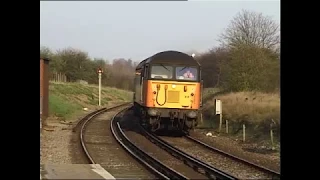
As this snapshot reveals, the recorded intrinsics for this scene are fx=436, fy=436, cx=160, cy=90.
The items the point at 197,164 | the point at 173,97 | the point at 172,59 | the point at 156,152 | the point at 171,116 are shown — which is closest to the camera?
the point at 197,164

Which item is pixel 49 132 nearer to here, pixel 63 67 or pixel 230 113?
pixel 63 67

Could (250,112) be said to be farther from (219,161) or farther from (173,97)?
(219,161)

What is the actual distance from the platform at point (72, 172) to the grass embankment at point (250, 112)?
15.9ft

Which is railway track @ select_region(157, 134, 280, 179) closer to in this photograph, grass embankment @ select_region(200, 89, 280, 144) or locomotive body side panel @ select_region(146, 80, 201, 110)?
locomotive body side panel @ select_region(146, 80, 201, 110)

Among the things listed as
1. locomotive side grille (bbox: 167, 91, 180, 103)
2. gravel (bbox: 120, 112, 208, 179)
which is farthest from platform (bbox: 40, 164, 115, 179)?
locomotive side grille (bbox: 167, 91, 180, 103)

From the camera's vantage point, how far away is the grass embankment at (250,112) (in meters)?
11.4

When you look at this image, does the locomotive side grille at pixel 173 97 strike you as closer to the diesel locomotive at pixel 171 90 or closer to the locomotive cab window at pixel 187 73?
the diesel locomotive at pixel 171 90

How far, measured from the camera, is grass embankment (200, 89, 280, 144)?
37.5 feet

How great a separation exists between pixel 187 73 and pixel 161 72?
76cm

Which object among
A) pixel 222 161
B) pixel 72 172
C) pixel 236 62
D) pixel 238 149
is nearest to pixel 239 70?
pixel 236 62

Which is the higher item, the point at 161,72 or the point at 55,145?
the point at 161,72

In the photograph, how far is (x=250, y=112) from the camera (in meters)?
12.7

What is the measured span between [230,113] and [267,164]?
5611mm

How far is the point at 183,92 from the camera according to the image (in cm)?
1242
